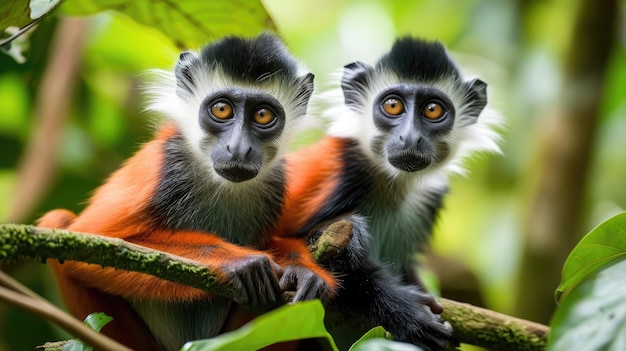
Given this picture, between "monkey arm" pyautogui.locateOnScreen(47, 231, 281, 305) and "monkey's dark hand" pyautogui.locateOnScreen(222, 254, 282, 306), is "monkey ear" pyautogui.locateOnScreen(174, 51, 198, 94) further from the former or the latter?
"monkey's dark hand" pyautogui.locateOnScreen(222, 254, 282, 306)

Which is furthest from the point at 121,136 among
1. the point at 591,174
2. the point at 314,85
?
the point at 591,174

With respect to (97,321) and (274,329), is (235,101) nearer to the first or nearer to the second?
(97,321)

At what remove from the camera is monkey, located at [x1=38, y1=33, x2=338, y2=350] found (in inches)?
167

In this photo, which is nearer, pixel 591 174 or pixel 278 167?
pixel 278 167

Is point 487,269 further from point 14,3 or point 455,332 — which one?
point 14,3

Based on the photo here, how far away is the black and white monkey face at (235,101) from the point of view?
4680 millimetres

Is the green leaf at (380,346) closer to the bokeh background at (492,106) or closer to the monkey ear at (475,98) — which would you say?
the bokeh background at (492,106)

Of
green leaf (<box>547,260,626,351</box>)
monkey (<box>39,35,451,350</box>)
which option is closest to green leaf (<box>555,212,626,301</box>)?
green leaf (<box>547,260,626,351</box>)

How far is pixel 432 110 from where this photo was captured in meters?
5.65

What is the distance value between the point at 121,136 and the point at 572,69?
438cm

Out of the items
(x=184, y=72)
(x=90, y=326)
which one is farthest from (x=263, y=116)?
(x=90, y=326)

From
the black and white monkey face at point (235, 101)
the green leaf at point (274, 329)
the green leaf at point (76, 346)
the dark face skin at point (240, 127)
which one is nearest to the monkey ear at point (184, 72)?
the black and white monkey face at point (235, 101)

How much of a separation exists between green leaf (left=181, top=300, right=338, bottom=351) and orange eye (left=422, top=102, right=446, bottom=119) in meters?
3.08

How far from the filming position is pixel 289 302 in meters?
4.00
